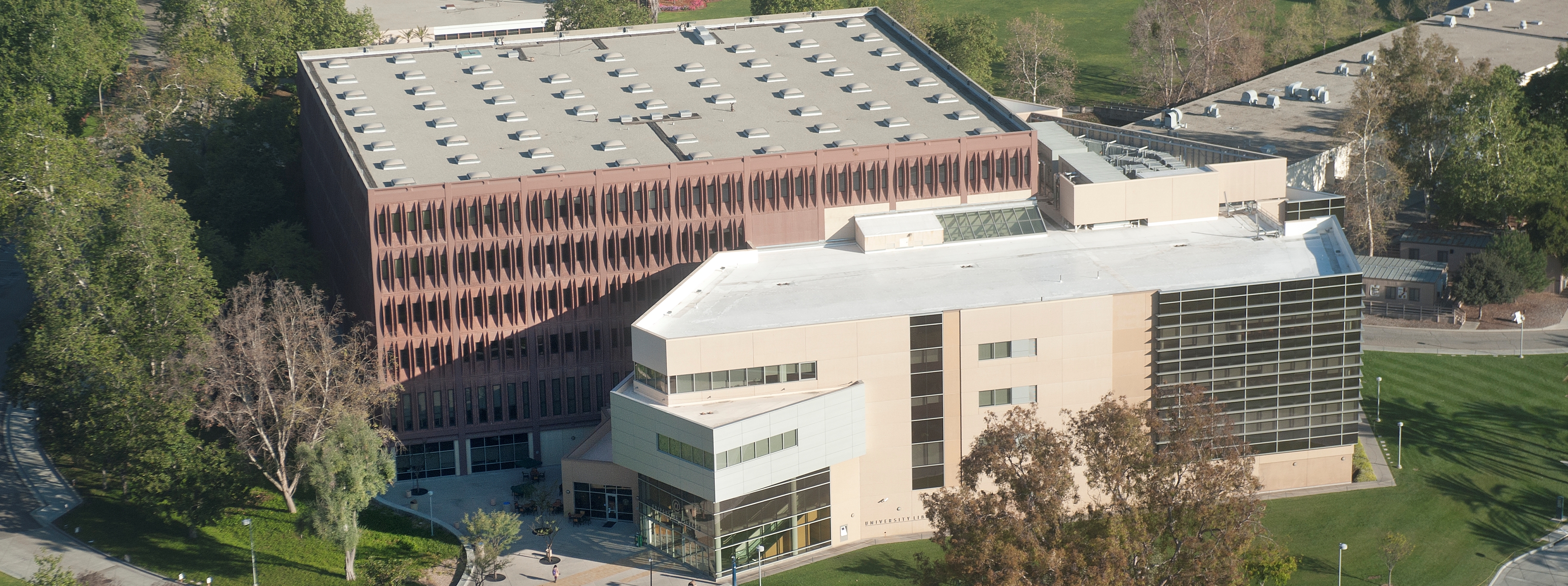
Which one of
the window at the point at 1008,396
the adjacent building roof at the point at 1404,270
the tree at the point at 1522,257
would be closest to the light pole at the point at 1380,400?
the adjacent building roof at the point at 1404,270

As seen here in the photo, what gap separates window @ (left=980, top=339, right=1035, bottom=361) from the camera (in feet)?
Result: 395

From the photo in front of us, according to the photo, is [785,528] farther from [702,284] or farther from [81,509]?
[81,509]

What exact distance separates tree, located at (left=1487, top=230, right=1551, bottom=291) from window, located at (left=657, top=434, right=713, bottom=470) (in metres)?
80.2

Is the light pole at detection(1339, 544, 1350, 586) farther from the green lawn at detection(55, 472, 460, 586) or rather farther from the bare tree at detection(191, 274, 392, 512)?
the bare tree at detection(191, 274, 392, 512)

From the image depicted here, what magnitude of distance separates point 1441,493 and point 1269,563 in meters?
26.8

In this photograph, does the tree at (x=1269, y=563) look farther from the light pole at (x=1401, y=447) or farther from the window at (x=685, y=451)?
the window at (x=685, y=451)

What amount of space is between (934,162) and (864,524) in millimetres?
29278

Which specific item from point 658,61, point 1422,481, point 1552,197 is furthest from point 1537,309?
point 658,61

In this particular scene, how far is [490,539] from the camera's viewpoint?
115 metres

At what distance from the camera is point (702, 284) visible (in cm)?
12625

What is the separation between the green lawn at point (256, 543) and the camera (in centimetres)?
11944

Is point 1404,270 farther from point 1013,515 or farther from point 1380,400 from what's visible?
point 1013,515

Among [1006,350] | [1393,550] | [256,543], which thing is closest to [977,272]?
[1006,350]

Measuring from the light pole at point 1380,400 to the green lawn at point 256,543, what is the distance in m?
72.7
